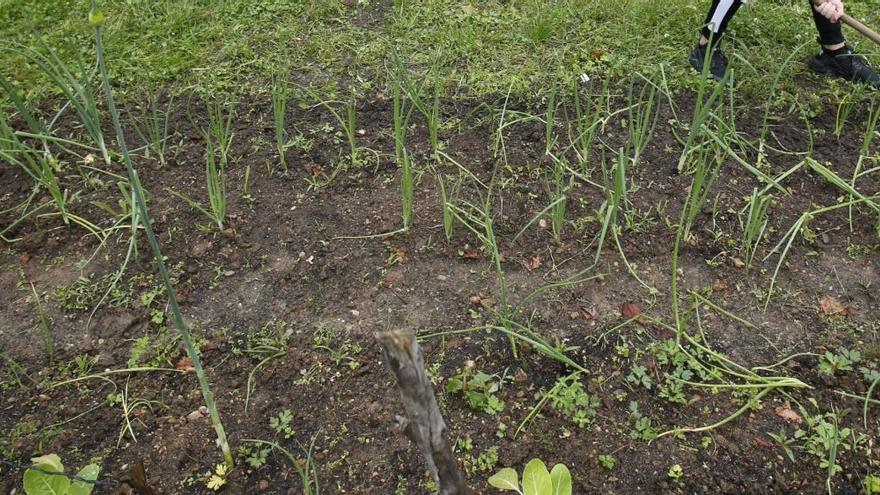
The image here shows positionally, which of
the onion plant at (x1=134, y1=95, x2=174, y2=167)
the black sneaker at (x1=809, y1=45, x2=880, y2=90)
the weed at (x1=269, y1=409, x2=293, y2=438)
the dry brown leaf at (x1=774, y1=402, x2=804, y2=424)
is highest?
the black sneaker at (x1=809, y1=45, x2=880, y2=90)

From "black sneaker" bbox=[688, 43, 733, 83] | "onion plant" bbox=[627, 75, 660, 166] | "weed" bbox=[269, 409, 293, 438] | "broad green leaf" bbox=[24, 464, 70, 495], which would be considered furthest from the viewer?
"black sneaker" bbox=[688, 43, 733, 83]

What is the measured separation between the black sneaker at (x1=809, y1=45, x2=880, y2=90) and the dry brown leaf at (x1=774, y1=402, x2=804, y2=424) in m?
Result: 1.78

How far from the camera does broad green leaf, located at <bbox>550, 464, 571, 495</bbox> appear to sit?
1573 millimetres

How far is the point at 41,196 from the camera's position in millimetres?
2633

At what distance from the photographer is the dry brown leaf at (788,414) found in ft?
6.27

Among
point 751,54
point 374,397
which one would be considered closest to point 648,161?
point 751,54

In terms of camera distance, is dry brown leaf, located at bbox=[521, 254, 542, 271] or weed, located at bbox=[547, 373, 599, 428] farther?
dry brown leaf, located at bbox=[521, 254, 542, 271]

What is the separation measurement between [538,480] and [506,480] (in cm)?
9

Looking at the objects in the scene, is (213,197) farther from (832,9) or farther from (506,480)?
(832,9)

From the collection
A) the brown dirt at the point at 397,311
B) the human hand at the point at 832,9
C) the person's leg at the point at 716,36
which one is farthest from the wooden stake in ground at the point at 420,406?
the human hand at the point at 832,9

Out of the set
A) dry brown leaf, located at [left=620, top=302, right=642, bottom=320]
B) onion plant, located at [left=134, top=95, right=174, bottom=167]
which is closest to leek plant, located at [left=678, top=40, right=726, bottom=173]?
dry brown leaf, located at [left=620, top=302, right=642, bottom=320]

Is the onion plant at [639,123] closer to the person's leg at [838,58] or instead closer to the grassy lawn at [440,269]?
the grassy lawn at [440,269]

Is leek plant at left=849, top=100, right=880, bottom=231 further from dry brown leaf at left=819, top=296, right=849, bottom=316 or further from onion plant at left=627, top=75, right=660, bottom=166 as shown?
onion plant at left=627, top=75, right=660, bottom=166

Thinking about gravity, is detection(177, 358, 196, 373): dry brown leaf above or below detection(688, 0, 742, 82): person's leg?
below
